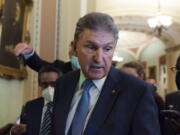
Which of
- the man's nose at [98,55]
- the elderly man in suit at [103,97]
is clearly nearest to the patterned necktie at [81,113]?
the elderly man in suit at [103,97]

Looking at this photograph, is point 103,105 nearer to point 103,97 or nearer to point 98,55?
point 103,97

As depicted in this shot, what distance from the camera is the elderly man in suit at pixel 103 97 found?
1438mm

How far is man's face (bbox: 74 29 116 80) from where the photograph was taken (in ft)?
4.89

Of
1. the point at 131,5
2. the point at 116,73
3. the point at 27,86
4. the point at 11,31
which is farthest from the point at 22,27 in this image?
the point at 131,5

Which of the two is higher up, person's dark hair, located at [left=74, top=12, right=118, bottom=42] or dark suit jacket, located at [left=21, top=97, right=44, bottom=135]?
person's dark hair, located at [left=74, top=12, right=118, bottom=42]

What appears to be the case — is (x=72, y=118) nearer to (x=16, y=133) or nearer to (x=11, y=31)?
(x=16, y=133)

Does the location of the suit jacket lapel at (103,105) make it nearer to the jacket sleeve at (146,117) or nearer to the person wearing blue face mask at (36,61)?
the jacket sleeve at (146,117)

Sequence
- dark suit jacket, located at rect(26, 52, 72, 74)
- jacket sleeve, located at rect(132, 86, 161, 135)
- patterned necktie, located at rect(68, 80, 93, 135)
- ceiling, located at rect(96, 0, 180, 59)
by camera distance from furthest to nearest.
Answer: ceiling, located at rect(96, 0, 180, 59) → dark suit jacket, located at rect(26, 52, 72, 74) → patterned necktie, located at rect(68, 80, 93, 135) → jacket sleeve, located at rect(132, 86, 161, 135)

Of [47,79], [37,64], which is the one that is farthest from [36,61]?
[47,79]

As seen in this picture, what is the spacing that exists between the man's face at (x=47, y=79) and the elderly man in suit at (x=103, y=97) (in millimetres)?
1366

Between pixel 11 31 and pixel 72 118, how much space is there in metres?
2.81

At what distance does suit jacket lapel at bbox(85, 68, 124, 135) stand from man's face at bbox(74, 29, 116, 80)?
5 cm

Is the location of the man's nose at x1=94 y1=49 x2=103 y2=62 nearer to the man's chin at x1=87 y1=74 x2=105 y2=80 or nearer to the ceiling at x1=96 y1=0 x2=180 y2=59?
the man's chin at x1=87 y1=74 x2=105 y2=80

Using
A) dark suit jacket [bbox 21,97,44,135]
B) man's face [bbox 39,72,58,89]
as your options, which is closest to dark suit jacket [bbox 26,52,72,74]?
man's face [bbox 39,72,58,89]
